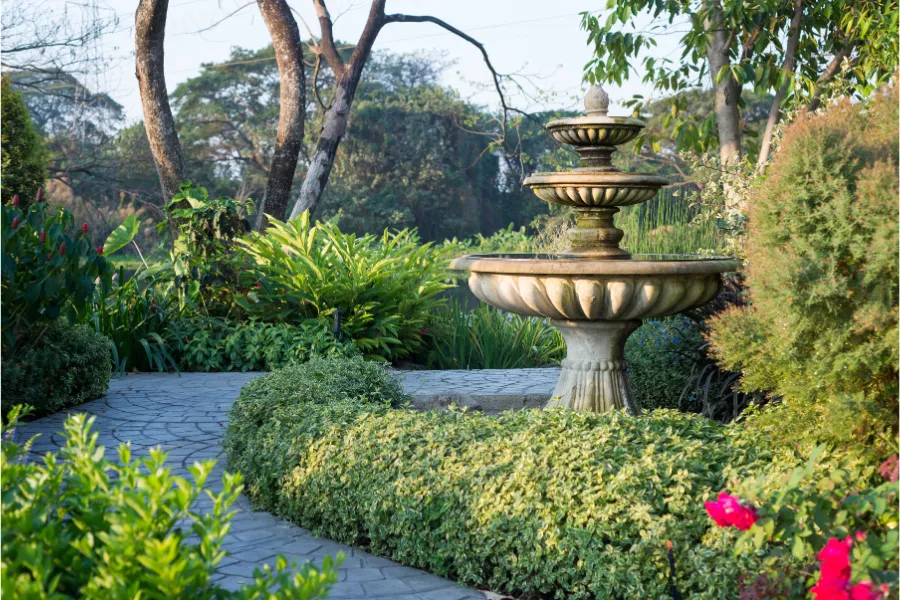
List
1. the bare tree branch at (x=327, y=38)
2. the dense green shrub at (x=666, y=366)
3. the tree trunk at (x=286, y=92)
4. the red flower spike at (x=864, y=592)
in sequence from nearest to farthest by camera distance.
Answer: the red flower spike at (x=864, y=592)
the dense green shrub at (x=666, y=366)
the tree trunk at (x=286, y=92)
the bare tree branch at (x=327, y=38)

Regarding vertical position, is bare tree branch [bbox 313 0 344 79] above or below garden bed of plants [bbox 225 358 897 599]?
above

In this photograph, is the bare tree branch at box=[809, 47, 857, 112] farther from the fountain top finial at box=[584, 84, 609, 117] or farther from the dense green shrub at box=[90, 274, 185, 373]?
the dense green shrub at box=[90, 274, 185, 373]

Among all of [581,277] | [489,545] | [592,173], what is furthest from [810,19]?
[489,545]

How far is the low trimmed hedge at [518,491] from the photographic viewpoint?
3062mm

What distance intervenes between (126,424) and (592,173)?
355 centimetres

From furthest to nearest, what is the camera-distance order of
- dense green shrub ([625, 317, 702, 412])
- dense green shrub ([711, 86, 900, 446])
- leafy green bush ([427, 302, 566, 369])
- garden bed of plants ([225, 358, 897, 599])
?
leafy green bush ([427, 302, 566, 369])
dense green shrub ([625, 317, 702, 412])
dense green shrub ([711, 86, 900, 446])
garden bed of plants ([225, 358, 897, 599])

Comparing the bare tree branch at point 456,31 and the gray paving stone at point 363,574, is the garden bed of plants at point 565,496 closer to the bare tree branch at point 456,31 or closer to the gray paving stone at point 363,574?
the gray paving stone at point 363,574

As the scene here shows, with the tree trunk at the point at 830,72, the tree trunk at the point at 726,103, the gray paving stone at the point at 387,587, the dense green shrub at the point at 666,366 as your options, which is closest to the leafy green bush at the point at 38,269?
the gray paving stone at the point at 387,587

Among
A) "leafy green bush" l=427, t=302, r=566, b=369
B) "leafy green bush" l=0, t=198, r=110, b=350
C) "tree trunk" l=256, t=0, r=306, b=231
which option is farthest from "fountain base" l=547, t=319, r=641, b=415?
"tree trunk" l=256, t=0, r=306, b=231

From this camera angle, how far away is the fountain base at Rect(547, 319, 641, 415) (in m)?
5.02

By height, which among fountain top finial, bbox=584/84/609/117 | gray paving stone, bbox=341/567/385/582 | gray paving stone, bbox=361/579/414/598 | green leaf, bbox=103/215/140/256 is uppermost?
fountain top finial, bbox=584/84/609/117

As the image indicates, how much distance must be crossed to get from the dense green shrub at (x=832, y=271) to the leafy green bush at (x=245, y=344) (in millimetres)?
4937

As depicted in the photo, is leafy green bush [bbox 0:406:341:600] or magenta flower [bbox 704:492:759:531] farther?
magenta flower [bbox 704:492:759:531]

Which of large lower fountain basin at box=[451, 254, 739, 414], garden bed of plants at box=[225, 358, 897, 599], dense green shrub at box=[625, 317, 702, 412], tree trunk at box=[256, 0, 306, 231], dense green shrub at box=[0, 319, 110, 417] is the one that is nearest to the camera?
garden bed of plants at box=[225, 358, 897, 599]
